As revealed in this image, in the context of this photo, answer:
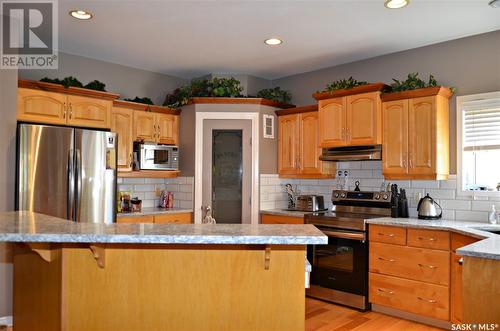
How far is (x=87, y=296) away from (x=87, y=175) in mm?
2123

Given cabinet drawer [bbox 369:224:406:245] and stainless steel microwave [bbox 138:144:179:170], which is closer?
cabinet drawer [bbox 369:224:406:245]

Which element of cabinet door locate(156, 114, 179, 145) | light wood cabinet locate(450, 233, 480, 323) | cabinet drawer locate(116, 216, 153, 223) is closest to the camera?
light wood cabinet locate(450, 233, 480, 323)

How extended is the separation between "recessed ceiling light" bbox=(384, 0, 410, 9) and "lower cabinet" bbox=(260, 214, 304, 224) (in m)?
2.38

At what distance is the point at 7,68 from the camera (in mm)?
3539

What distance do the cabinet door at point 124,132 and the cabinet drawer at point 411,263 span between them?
291 centimetres

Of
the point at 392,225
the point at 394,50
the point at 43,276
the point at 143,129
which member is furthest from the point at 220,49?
the point at 43,276

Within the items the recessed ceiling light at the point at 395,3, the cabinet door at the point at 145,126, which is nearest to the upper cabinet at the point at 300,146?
the cabinet door at the point at 145,126

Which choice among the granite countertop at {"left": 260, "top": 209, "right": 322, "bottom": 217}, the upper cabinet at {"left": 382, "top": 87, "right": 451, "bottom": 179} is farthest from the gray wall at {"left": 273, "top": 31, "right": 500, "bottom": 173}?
the granite countertop at {"left": 260, "top": 209, "right": 322, "bottom": 217}

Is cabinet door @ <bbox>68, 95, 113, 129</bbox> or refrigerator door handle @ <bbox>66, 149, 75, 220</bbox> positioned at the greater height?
cabinet door @ <bbox>68, 95, 113, 129</bbox>

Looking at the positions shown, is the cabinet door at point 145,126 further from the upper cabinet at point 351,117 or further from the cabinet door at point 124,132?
the upper cabinet at point 351,117

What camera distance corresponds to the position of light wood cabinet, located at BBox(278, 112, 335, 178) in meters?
4.88

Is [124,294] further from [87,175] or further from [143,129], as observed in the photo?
[143,129]

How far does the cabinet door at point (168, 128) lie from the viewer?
512 centimetres

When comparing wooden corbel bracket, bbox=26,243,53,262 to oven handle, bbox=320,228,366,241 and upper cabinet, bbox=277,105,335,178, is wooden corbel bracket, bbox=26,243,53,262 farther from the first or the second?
upper cabinet, bbox=277,105,335,178
